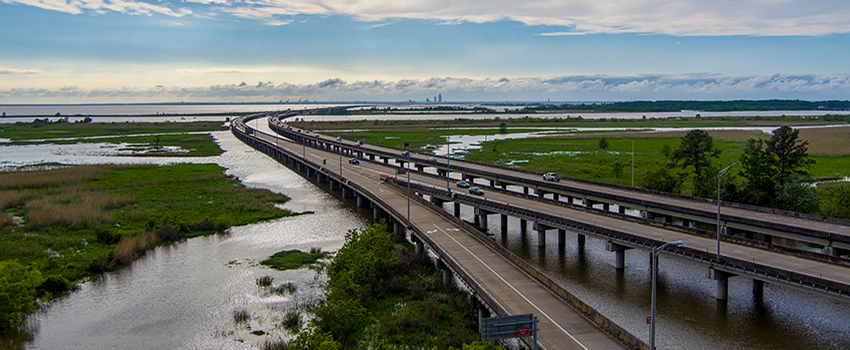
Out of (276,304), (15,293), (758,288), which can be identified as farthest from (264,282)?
(758,288)

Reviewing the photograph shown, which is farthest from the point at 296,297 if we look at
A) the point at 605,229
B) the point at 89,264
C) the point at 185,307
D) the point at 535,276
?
the point at 605,229

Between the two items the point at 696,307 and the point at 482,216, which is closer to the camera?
the point at 696,307

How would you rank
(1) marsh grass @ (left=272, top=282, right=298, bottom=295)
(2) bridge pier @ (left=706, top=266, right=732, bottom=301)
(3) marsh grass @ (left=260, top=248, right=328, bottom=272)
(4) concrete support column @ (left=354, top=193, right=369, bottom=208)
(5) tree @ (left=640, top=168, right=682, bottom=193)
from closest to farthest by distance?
(2) bridge pier @ (left=706, top=266, right=732, bottom=301) → (1) marsh grass @ (left=272, top=282, right=298, bottom=295) → (3) marsh grass @ (left=260, top=248, right=328, bottom=272) → (5) tree @ (left=640, top=168, right=682, bottom=193) → (4) concrete support column @ (left=354, top=193, right=369, bottom=208)

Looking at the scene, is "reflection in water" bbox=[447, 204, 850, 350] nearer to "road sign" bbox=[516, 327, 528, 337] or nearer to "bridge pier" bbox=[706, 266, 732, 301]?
"bridge pier" bbox=[706, 266, 732, 301]

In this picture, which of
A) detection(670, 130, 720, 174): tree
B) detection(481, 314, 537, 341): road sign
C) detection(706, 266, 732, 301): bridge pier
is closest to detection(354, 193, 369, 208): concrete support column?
detection(670, 130, 720, 174): tree

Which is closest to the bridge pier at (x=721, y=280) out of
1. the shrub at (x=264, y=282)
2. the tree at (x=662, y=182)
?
the shrub at (x=264, y=282)

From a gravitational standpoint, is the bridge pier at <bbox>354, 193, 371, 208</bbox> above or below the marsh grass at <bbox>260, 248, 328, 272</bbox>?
above

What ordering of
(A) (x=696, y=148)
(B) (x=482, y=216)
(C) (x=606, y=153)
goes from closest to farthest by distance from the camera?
(B) (x=482, y=216), (A) (x=696, y=148), (C) (x=606, y=153)

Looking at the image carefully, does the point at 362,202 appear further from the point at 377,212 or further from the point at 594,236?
the point at 594,236
